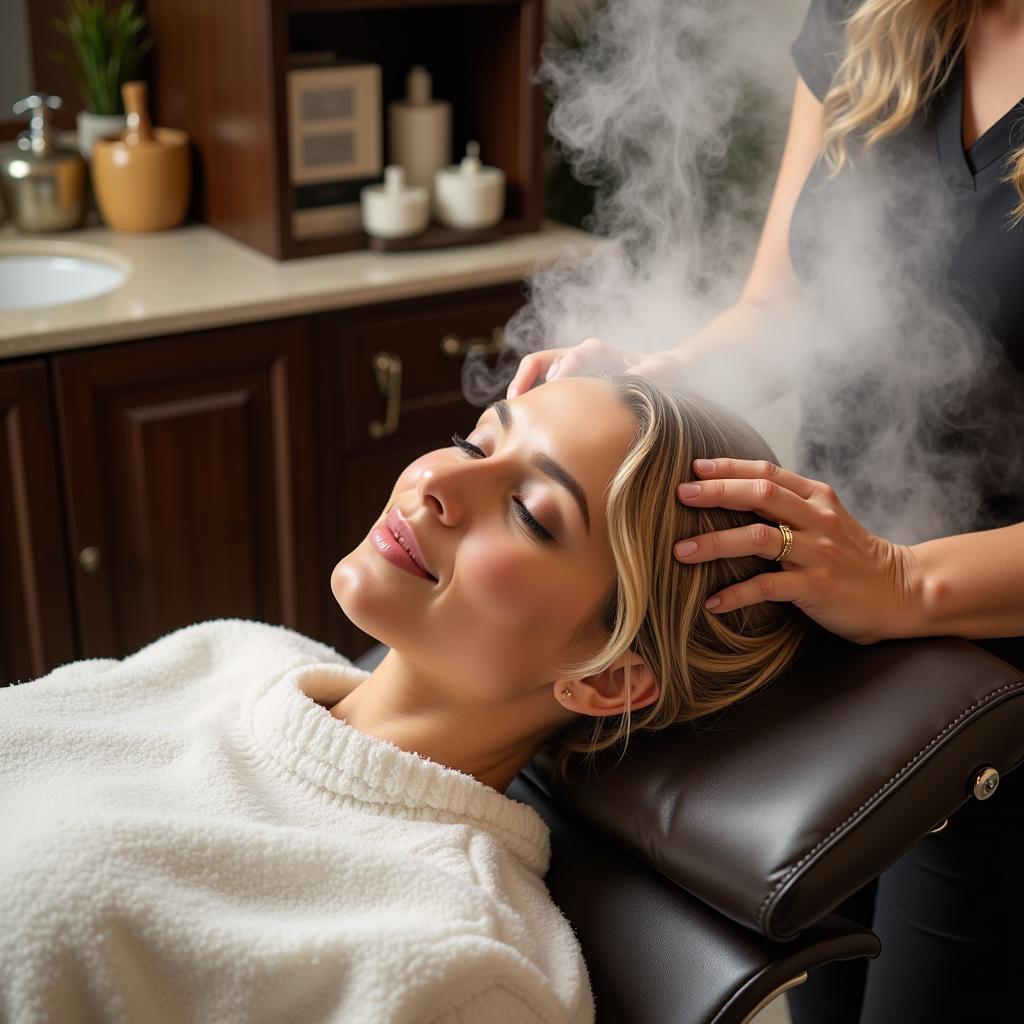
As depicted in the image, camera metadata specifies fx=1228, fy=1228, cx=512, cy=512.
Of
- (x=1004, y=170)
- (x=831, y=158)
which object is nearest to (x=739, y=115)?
(x=831, y=158)

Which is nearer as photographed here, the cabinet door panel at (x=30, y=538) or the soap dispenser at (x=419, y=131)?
the cabinet door panel at (x=30, y=538)

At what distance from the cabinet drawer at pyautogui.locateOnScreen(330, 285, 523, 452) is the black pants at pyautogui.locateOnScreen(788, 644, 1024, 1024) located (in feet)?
4.58

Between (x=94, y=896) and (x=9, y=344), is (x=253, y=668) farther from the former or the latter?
(x=9, y=344)

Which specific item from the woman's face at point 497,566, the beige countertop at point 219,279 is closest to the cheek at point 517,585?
the woman's face at point 497,566

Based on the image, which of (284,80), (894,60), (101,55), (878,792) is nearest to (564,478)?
(878,792)

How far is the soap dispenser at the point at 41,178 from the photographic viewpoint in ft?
8.38

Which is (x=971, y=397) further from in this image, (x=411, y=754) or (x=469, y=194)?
(x=469, y=194)

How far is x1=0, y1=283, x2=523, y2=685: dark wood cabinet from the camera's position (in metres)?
2.19

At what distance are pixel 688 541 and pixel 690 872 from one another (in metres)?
0.30

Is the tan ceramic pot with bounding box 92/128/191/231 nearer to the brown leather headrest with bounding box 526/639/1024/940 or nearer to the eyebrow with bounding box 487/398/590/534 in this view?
the eyebrow with bounding box 487/398/590/534

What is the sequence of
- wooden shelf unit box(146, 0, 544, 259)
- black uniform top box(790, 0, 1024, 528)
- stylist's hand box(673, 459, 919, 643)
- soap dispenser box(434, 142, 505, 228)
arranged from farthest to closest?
soap dispenser box(434, 142, 505, 228), wooden shelf unit box(146, 0, 544, 259), black uniform top box(790, 0, 1024, 528), stylist's hand box(673, 459, 919, 643)

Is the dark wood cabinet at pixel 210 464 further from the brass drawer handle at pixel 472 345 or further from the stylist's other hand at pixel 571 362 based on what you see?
the stylist's other hand at pixel 571 362

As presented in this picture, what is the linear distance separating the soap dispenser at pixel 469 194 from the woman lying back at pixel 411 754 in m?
1.48

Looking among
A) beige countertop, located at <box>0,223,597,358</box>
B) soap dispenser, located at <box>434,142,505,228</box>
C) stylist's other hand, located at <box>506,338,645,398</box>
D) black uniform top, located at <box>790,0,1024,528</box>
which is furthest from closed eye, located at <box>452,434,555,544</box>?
soap dispenser, located at <box>434,142,505,228</box>
